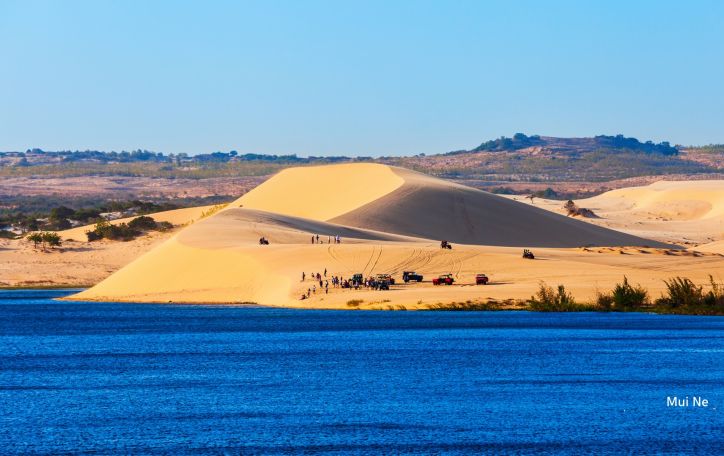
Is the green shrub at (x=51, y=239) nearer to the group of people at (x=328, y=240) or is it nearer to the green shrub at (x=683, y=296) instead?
the group of people at (x=328, y=240)

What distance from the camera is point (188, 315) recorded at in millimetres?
80625

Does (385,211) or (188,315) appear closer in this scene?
(188,315)

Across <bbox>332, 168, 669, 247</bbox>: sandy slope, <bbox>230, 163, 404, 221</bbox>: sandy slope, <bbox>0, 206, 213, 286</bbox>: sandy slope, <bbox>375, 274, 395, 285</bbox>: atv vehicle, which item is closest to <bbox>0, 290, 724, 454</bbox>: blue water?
<bbox>375, 274, 395, 285</bbox>: atv vehicle

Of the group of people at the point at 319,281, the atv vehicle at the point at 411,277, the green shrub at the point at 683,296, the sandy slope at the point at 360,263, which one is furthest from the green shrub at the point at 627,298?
the group of people at the point at 319,281

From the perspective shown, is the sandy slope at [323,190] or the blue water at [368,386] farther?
the sandy slope at [323,190]

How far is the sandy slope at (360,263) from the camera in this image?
84562 millimetres

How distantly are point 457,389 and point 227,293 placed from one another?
51.7m


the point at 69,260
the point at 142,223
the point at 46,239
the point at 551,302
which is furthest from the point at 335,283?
the point at 142,223

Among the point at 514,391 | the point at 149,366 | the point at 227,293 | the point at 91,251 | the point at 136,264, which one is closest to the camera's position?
the point at 514,391

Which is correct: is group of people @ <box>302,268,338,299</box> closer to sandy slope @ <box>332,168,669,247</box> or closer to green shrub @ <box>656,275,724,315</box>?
green shrub @ <box>656,275,724,315</box>

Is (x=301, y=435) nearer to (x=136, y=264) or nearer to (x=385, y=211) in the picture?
(x=136, y=264)

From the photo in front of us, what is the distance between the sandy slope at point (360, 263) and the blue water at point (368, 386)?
1103 cm

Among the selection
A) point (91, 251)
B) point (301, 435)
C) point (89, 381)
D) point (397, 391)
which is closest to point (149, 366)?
point (89, 381)

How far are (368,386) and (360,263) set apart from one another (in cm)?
5159
